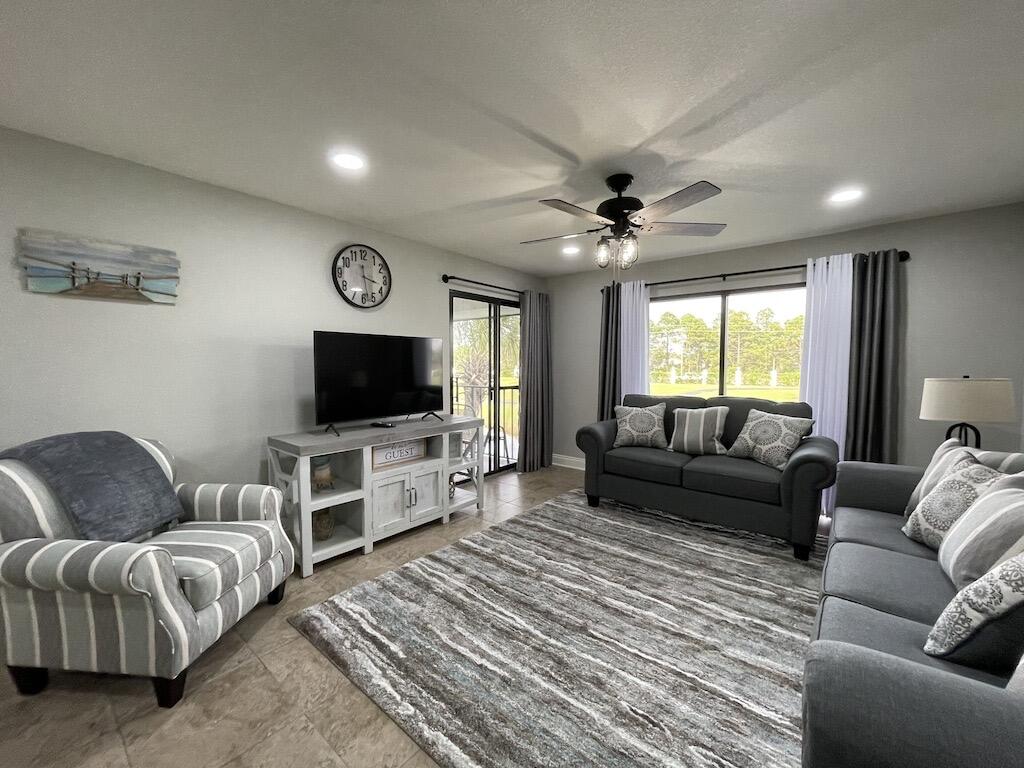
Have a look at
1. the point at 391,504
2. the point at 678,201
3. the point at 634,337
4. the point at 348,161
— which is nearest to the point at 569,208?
the point at 678,201

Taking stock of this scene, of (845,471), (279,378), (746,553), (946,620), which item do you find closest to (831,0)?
(946,620)

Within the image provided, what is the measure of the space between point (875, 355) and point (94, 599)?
5030 millimetres

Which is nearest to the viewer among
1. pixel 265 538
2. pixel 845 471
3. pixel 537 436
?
pixel 265 538

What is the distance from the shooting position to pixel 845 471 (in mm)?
2525

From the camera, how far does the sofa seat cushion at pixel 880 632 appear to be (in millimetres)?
1123

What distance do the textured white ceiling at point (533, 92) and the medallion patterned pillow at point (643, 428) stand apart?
6.48ft

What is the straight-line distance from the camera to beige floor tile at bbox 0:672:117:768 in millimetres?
1431

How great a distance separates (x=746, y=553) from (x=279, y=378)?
3.53m

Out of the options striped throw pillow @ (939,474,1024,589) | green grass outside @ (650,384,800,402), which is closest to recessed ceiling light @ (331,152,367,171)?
striped throw pillow @ (939,474,1024,589)

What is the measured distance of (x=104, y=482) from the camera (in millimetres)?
1916

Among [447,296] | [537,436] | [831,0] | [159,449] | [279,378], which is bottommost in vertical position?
[537,436]

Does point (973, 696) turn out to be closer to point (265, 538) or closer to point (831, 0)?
point (831, 0)

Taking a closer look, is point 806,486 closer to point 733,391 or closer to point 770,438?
point 770,438

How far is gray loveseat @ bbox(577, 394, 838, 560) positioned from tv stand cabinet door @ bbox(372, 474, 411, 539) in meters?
1.60
